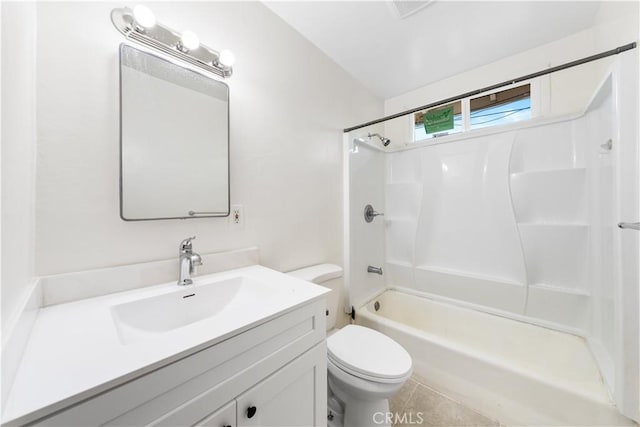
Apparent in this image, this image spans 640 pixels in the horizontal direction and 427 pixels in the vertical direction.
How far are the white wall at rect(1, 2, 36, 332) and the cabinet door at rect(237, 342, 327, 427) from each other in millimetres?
571

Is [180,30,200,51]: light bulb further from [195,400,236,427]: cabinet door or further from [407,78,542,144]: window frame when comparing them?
[407,78,542,144]: window frame

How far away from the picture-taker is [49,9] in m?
0.75

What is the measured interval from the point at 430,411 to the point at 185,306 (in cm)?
148

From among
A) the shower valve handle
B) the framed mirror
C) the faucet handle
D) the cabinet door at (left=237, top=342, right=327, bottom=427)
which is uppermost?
the framed mirror

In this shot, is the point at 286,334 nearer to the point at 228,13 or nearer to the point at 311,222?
the point at 311,222

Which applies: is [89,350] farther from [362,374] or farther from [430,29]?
[430,29]

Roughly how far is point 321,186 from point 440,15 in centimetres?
127

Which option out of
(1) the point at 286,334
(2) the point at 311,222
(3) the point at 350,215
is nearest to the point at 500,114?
(3) the point at 350,215

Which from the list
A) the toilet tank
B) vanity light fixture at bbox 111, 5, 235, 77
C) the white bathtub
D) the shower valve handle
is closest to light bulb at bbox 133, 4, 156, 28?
vanity light fixture at bbox 111, 5, 235, 77

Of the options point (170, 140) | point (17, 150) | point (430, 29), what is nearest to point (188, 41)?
point (170, 140)

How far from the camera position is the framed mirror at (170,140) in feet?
2.88

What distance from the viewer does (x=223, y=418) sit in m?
0.59

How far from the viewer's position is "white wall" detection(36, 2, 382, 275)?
0.75 meters

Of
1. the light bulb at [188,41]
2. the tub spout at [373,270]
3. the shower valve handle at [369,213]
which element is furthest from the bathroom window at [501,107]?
the light bulb at [188,41]
